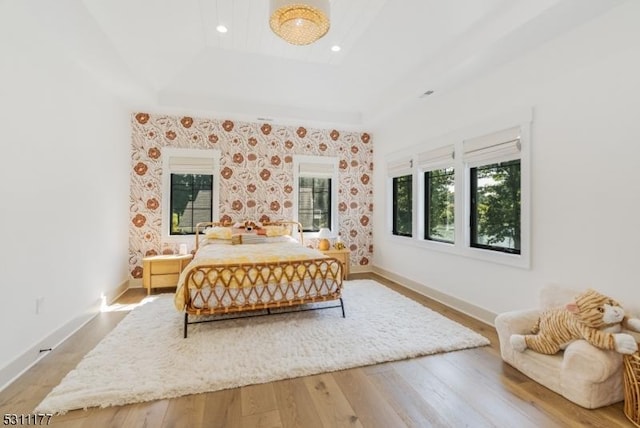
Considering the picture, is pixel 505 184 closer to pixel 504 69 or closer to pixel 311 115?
pixel 504 69

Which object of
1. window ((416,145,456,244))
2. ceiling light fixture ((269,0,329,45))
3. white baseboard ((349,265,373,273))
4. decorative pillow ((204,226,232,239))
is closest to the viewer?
ceiling light fixture ((269,0,329,45))

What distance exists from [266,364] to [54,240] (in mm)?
2203

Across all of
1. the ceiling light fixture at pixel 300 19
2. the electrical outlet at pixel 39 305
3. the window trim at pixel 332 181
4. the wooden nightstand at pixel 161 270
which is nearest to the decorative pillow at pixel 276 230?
the window trim at pixel 332 181

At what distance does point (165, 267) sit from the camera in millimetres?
4207

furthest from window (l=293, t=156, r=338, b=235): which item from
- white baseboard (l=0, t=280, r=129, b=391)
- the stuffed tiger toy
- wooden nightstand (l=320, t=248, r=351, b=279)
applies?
the stuffed tiger toy

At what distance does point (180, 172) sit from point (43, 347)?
2931 mm

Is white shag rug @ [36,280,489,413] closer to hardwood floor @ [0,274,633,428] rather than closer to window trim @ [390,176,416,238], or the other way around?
hardwood floor @ [0,274,633,428]

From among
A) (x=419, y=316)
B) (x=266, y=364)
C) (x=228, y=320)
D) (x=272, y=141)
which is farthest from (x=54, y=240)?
(x=419, y=316)

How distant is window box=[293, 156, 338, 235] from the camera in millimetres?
5297

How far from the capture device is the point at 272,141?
16.8 feet

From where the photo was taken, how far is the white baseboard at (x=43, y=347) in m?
2.05

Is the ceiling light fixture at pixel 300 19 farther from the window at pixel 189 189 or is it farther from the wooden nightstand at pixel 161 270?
the wooden nightstand at pixel 161 270

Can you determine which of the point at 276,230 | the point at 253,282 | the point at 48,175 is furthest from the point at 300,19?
the point at 276,230

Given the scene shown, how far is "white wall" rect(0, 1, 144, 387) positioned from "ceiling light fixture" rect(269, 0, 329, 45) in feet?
5.22
